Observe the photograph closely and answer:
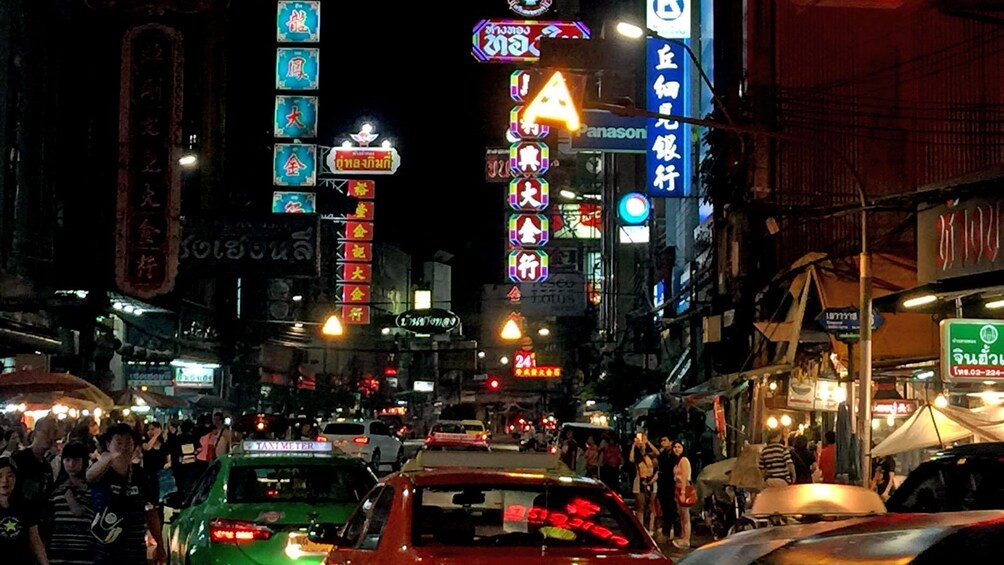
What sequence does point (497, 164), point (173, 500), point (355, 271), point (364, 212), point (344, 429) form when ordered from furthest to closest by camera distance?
1. point (497, 164)
2. point (355, 271)
3. point (364, 212)
4. point (344, 429)
5. point (173, 500)

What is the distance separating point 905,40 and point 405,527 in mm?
19753

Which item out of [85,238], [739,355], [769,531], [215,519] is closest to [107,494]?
[215,519]

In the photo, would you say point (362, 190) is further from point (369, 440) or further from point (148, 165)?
point (148, 165)

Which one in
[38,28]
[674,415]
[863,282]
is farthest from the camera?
[674,415]

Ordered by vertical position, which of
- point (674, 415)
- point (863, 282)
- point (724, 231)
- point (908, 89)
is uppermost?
point (908, 89)

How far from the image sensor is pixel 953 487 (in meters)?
8.91

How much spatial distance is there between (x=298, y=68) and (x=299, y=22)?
55.4 inches

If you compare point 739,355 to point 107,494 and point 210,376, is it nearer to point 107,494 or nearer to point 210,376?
point 107,494

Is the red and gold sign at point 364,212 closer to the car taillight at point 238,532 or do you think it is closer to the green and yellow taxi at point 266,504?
the green and yellow taxi at point 266,504

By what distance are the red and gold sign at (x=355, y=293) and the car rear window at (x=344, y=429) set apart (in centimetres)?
869

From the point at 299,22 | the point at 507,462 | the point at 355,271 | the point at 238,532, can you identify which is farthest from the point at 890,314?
the point at 355,271

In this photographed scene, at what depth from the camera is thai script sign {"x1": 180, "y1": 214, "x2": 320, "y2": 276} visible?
27.9m

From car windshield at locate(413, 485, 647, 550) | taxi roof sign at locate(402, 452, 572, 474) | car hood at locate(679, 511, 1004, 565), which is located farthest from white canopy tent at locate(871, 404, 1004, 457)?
car hood at locate(679, 511, 1004, 565)

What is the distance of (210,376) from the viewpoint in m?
45.4
